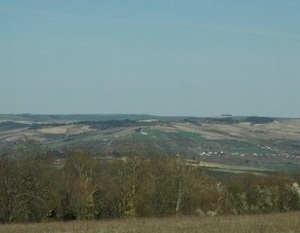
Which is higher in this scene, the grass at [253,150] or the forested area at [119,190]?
the forested area at [119,190]

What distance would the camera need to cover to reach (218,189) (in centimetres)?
6494

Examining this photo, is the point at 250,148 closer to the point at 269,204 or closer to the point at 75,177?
the point at 269,204

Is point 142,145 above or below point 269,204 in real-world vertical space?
above

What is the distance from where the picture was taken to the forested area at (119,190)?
49.5m

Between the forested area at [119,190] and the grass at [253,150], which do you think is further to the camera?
the grass at [253,150]

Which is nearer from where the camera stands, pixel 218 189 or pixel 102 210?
pixel 102 210

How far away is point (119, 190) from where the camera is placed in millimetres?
54156

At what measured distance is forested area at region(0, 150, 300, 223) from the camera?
1950 inches

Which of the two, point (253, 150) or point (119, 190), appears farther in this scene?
point (253, 150)

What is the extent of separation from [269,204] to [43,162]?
27.3 metres

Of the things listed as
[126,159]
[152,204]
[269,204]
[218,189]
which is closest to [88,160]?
[126,159]

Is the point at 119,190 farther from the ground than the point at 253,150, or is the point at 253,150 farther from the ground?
the point at 119,190

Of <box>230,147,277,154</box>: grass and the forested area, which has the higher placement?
the forested area

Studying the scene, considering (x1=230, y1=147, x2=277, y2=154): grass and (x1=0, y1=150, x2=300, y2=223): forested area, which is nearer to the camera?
(x1=0, y1=150, x2=300, y2=223): forested area
